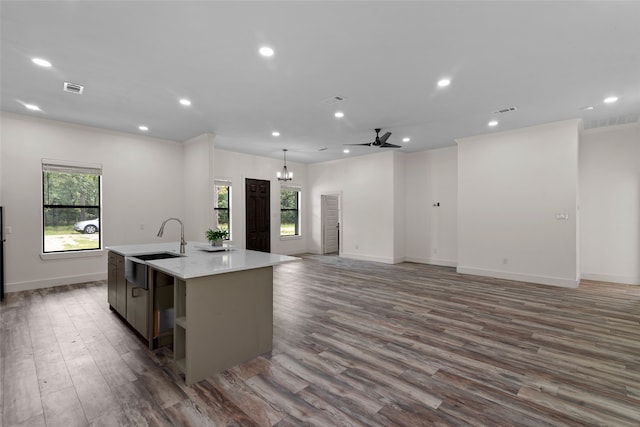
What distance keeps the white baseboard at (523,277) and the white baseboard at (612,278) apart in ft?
3.24

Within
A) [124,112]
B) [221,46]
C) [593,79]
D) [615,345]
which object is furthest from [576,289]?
[124,112]

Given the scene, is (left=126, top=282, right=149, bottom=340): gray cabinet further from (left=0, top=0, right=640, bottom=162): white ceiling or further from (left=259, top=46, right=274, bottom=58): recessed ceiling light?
(left=259, top=46, right=274, bottom=58): recessed ceiling light

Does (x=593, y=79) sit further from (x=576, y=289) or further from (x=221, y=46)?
(x=221, y=46)

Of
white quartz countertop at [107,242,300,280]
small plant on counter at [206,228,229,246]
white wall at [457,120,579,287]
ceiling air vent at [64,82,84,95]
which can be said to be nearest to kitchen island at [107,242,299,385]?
white quartz countertop at [107,242,300,280]

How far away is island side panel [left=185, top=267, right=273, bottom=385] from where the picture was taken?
238cm

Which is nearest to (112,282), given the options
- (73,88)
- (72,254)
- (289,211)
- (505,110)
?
(72,254)

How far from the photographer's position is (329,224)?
10.1 meters

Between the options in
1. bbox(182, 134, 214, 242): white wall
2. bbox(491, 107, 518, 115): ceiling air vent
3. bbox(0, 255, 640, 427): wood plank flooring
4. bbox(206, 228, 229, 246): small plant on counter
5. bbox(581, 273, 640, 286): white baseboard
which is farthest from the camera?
bbox(182, 134, 214, 242): white wall

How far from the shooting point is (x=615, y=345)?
10.1 feet

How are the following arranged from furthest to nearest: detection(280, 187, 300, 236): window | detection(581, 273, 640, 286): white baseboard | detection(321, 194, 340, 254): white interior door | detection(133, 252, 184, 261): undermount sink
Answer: detection(321, 194, 340, 254): white interior door < detection(280, 187, 300, 236): window < detection(581, 273, 640, 286): white baseboard < detection(133, 252, 184, 261): undermount sink

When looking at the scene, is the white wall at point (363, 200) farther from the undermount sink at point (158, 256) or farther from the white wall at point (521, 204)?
the undermount sink at point (158, 256)

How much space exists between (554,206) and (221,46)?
20.0 ft

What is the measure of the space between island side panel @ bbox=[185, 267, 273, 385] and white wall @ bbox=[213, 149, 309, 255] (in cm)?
548

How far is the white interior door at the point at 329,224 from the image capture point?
988 centimetres
